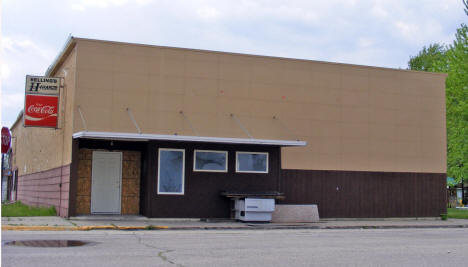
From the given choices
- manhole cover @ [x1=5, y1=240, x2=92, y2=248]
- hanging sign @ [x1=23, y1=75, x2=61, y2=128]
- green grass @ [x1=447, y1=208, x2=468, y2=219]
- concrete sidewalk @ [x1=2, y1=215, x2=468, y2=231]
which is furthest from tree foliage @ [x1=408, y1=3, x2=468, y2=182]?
manhole cover @ [x1=5, y1=240, x2=92, y2=248]

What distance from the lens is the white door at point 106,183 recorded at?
75.7 feet

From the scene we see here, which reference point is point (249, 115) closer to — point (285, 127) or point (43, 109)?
point (285, 127)

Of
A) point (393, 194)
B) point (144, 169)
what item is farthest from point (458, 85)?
point (144, 169)

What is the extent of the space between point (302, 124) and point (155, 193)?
23.4 feet

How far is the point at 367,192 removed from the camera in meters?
26.0

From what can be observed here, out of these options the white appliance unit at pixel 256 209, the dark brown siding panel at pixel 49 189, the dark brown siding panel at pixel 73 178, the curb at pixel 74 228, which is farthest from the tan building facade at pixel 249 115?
the curb at pixel 74 228

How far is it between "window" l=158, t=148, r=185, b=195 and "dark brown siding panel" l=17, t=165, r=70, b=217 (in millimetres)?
3440

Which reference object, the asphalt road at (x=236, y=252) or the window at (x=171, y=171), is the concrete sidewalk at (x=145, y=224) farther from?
the asphalt road at (x=236, y=252)

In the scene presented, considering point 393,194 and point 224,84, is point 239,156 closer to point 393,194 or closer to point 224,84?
point 224,84

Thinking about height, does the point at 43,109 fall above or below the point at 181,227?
above

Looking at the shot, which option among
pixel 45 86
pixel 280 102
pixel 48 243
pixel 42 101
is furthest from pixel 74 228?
pixel 280 102

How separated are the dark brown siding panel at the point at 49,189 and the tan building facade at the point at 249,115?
33cm

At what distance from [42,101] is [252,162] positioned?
8.83m

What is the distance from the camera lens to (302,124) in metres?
25.1
